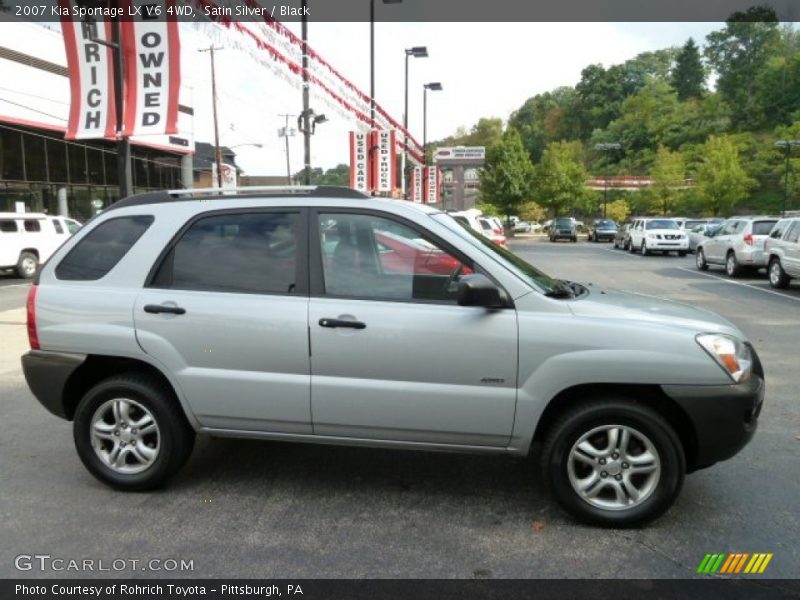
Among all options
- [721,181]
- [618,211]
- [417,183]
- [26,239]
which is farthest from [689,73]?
Result: [26,239]

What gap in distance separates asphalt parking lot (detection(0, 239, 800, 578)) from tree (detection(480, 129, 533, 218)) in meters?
54.1

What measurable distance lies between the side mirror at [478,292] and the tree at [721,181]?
167ft

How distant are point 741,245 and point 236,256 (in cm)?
1739

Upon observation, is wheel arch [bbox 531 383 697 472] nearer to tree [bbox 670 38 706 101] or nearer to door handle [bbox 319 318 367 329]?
door handle [bbox 319 318 367 329]

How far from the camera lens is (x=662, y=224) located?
29.2m

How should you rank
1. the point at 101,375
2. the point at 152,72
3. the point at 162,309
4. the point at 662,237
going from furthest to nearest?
the point at 662,237
the point at 152,72
the point at 101,375
the point at 162,309

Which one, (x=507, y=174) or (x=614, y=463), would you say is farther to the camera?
(x=507, y=174)

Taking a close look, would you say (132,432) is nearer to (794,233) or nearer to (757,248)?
(794,233)

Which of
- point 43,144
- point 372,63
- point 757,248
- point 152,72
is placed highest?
point 372,63

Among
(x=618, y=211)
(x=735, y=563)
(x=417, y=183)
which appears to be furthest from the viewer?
(x=618, y=211)

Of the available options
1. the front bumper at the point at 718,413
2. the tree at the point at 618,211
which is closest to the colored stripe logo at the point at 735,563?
the front bumper at the point at 718,413

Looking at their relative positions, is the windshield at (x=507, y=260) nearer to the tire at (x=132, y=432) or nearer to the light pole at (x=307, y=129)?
the tire at (x=132, y=432)

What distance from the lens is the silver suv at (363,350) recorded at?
3439 millimetres

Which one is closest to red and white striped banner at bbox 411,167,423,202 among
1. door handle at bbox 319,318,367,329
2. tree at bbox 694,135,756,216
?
tree at bbox 694,135,756,216
